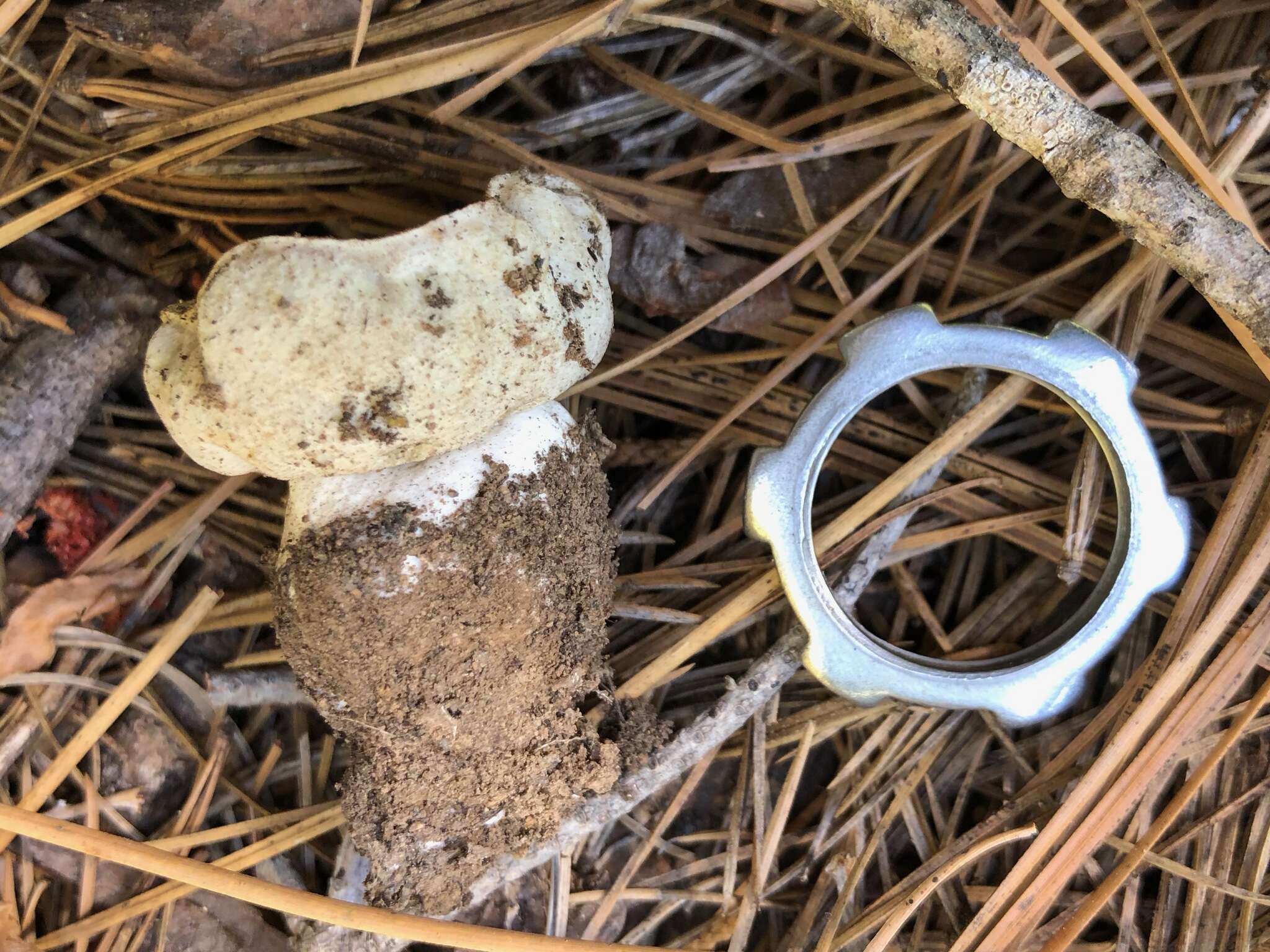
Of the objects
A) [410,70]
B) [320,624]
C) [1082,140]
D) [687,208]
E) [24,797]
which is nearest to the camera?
[1082,140]

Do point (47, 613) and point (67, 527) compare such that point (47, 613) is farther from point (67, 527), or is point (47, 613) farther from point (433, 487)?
point (433, 487)

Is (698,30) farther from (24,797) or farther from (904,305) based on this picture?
(24,797)

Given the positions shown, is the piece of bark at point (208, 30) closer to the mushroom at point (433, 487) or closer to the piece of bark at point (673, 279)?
the mushroom at point (433, 487)

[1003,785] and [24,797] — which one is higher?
[1003,785]

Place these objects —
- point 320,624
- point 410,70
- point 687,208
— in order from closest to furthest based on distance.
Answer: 1. point 320,624
2. point 410,70
3. point 687,208

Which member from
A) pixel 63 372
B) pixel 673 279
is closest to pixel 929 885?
pixel 673 279

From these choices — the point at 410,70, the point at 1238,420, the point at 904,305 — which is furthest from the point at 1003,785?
the point at 410,70
